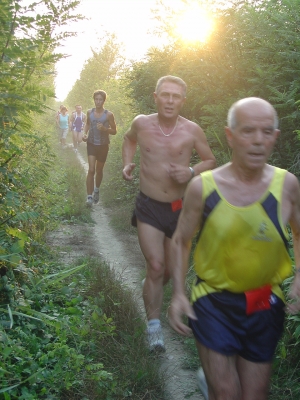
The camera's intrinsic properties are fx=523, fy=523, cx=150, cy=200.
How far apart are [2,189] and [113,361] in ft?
5.36

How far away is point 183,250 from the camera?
8.88ft

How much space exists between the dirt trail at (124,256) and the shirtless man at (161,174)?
1.16 ft

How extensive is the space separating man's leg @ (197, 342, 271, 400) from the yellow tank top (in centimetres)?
33

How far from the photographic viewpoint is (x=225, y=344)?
8.12 feet

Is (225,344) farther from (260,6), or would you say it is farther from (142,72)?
(142,72)

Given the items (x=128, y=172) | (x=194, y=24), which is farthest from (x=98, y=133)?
(x=128, y=172)

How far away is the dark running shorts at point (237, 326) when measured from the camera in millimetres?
2508

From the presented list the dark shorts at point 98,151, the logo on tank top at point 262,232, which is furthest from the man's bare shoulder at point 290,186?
the dark shorts at point 98,151

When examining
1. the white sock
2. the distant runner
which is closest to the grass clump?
the white sock

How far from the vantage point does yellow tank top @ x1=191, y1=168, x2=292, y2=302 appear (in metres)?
2.46

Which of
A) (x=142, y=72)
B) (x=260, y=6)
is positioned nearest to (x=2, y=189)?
(x=260, y=6)

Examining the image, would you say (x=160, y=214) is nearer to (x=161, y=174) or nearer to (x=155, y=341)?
(x=161, y=174)

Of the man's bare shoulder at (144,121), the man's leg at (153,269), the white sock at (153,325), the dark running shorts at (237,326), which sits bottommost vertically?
the white sock at (153,325)

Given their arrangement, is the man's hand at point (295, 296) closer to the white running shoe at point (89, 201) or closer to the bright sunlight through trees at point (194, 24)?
the bright sunlight through trees at point (194, 24)
